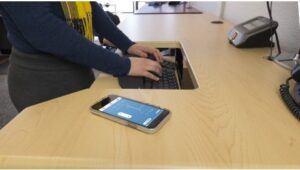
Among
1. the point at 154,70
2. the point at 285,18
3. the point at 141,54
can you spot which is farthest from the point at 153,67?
the point at 285,18

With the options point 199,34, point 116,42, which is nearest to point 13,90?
point 116,42

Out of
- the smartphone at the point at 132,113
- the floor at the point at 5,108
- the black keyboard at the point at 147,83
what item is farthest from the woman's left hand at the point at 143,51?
the floor at the point at 5,108

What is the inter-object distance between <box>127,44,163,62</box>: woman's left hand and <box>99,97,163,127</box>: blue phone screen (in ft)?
1.59

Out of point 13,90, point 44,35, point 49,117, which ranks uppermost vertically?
point 44,35

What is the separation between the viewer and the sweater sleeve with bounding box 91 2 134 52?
1.12 m

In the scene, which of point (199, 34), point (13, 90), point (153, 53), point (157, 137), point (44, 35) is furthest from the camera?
point (199, 34)

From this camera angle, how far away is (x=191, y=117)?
55 centimetres

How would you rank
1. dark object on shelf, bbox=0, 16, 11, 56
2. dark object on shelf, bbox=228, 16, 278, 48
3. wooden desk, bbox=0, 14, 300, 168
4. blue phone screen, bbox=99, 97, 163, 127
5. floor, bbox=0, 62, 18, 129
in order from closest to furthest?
wooden desk, bbox=0, 14, 300, 168, blue phone screen, bbox=99, 97, 163, 127, dark object on shelf, bbox=228, 16, 278, 48, floor, bbox=0, 62, 18, 129, dark object on shelf, bbox=0, 16, 11, 56

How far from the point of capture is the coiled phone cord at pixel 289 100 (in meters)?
0.56

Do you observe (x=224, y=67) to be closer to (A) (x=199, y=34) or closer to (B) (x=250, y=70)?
(B) (x=250, y=70)

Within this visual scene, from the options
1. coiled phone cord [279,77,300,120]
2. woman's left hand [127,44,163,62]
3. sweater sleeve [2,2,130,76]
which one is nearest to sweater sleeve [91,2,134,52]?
woman's left hand [127,44,163,62]

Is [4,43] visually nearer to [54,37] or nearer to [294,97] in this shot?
[54,37]

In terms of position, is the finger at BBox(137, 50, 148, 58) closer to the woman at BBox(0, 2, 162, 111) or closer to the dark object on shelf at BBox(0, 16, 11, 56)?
the woman at BBox(0, 2, 162, 111)

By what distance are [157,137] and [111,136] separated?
0.09 m
